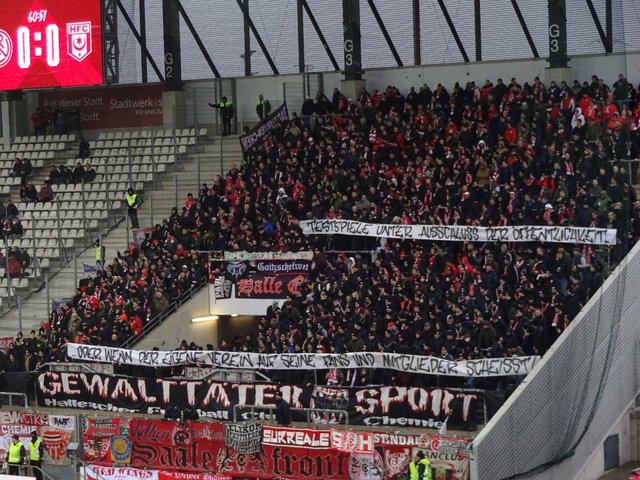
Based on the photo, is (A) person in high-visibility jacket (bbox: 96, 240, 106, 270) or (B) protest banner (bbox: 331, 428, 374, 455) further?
(A) person in high-visibility jacket (bbox: 96, 240, 106, 270)

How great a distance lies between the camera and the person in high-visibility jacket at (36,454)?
88.7 feet

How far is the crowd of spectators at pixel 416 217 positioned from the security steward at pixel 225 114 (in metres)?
2.74

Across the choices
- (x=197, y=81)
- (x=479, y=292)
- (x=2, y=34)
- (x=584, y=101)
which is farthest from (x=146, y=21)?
(x=479, y=292)

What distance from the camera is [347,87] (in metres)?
38.8

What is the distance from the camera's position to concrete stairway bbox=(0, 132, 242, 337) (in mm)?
36219

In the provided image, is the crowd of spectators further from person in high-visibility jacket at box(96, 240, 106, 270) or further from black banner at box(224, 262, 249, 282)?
person in high-visibility jacket at box(96, 240, 106, 270)

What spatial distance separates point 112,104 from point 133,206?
759cm

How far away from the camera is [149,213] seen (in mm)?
38875

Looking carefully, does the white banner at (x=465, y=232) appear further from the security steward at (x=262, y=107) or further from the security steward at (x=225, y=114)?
the security steward at (x=225, y=114)

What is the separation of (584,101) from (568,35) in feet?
17.5

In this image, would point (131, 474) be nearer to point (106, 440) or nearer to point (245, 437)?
point (106, 440)

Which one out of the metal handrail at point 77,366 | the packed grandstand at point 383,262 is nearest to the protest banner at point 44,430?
the packed grandstand at point 383,262

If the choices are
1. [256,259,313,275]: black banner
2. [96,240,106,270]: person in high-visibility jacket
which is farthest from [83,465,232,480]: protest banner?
[96,240,106,270]: person in high-visibility jacket

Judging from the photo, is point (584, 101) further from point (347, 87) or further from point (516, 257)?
point (347, 87)
